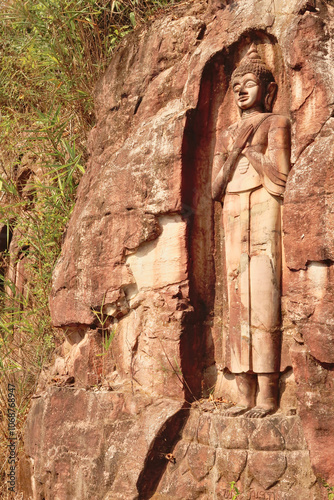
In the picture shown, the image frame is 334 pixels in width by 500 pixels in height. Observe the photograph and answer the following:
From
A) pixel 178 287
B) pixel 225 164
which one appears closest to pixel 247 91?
pixel 225 164

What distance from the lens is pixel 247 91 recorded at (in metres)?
5.61

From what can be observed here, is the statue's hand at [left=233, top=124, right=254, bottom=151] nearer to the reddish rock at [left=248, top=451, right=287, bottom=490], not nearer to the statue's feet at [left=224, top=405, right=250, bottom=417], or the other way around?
the statue's feet at [left=224, top=405, right=250, bottom=417]

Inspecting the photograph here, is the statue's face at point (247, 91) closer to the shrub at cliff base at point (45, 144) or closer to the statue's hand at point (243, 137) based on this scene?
the statue's hand at point (243, 137)

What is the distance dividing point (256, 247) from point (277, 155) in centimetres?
70

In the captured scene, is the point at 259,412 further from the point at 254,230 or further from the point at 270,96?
the point at 270,96

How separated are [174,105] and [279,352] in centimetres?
226

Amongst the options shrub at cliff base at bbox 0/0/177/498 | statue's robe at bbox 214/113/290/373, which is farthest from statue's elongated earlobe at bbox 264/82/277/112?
shrub at cliff base at bbox 0/0/177/498

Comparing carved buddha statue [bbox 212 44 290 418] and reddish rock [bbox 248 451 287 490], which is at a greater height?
carved buddha statue [bbox 212 44 290 418]

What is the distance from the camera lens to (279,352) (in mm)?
5230

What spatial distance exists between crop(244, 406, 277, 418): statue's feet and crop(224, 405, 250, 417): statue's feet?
0.07m

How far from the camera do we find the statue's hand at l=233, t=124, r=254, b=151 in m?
5.54

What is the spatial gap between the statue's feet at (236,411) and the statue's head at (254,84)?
2280mm

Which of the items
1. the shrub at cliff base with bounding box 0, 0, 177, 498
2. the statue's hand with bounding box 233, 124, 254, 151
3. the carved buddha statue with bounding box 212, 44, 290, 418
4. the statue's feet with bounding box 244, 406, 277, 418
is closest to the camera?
the statue's feet with bounding box 244, 406, 277, 418

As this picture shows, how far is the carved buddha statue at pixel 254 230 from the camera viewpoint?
5.24m
